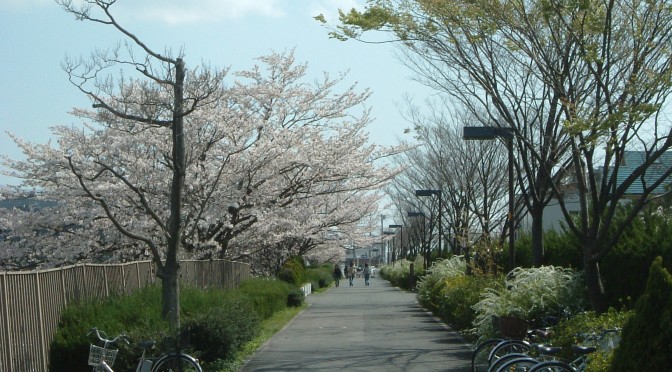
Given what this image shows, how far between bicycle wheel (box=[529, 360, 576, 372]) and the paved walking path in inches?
185

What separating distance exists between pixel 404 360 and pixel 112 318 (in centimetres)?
481

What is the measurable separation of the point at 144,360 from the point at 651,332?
5958 mm

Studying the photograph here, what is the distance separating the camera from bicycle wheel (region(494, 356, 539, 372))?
9266 millimetres

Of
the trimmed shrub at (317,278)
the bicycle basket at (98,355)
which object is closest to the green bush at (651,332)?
the bicycle basket at (98,355)

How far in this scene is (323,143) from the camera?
2428 centimetres

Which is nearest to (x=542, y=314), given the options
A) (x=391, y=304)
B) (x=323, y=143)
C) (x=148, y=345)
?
(x=148, y=345)

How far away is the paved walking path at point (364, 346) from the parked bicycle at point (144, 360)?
2.81m

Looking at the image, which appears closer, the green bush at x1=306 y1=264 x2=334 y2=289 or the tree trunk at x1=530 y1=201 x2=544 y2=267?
the tree trunk at x1=530 y1=201 x2=544 y2=267

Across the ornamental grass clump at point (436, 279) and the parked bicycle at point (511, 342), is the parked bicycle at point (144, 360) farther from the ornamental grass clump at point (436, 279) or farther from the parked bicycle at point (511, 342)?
the ornamental grass clump at point (436, 279)

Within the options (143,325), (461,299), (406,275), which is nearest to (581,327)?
(143,325)

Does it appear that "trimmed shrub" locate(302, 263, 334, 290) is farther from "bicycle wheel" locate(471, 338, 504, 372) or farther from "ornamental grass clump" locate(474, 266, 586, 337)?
"bicycle wheel" locate(471, 338, 504, 372)

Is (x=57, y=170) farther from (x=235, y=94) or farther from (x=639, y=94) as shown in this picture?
(x=639, y=94)

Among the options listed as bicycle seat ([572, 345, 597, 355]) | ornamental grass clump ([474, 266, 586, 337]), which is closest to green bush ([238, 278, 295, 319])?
ornamental grass clump ([474, 266, 586, 337])

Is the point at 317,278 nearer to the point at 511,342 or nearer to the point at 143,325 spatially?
the point at 143,325
